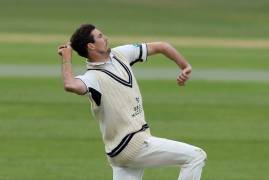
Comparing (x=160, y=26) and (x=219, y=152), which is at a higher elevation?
(x=219, y=152)

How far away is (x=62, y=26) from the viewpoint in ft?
176

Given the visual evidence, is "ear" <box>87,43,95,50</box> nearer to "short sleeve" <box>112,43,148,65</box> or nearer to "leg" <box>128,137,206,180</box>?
"short sleeve" <box>112,43,148,65</box>

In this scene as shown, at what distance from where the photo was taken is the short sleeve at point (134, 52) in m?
9.43

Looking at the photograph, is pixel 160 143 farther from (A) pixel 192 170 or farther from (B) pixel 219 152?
(B) pixel 219 152

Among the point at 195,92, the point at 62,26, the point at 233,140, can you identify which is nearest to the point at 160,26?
the point at 62,26

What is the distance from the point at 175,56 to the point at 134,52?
0.41m

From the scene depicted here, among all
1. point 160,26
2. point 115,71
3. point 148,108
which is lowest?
point 160,26

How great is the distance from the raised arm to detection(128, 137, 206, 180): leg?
2.87 feet

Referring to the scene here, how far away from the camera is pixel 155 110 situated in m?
18.3

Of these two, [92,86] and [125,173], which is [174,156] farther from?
[92,86]

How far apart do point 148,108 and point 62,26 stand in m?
35.4

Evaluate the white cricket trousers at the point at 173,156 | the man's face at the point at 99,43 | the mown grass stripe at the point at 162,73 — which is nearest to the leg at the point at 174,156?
the white cricket trousers at the point at 173,156

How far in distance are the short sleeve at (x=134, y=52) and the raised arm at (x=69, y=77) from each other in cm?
71

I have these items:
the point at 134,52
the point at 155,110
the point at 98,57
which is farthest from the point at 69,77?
the point at 155,110
